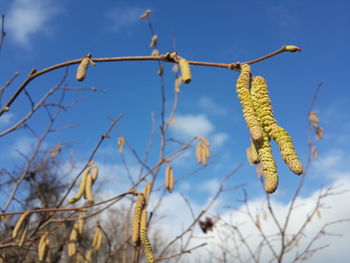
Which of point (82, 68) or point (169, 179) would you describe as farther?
point (169, 179)

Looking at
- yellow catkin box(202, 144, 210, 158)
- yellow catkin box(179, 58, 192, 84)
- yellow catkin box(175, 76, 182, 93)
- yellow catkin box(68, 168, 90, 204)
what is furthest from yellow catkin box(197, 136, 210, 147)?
yellow catkin box(179, 58, 192, 84)

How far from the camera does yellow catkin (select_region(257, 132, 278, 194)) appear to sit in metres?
0.67

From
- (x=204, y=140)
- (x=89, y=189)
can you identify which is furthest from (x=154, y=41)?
(x=89, y=189)

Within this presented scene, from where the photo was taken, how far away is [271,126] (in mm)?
769

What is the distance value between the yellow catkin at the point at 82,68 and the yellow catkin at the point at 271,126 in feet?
1.68

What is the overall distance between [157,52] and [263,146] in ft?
7.90

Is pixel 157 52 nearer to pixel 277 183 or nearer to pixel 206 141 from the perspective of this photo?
pixel 206 141

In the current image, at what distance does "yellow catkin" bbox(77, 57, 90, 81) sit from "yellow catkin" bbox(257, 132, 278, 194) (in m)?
0.57

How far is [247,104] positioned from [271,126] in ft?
0.26

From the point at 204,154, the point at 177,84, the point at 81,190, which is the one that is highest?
the point at 177,84

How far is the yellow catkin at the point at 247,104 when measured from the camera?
2.36 feet

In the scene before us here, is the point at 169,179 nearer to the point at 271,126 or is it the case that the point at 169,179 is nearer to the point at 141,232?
the point at 141,232

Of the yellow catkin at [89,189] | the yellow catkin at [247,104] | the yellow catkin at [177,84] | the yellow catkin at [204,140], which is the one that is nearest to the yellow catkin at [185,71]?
the yellow catkin at [247,104]

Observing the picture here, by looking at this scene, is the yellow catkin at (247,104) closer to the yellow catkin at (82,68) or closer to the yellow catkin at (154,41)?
the yellow catkin at (82,68)
